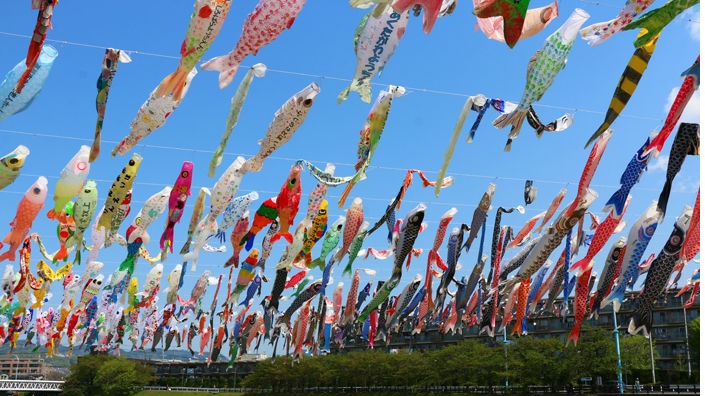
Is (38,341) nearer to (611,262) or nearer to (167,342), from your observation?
(167,342)

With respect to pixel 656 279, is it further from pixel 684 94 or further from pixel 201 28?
pixel 201 28

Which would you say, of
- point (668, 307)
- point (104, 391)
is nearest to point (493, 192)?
point (668, 307)

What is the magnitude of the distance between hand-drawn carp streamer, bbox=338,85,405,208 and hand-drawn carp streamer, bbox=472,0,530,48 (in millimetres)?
4397

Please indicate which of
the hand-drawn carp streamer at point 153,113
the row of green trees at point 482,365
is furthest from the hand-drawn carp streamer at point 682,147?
the row of green trees at point 482,365

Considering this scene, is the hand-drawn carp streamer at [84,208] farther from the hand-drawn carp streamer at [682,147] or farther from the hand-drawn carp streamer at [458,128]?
the hand-drawn carp streamer at [682,147]

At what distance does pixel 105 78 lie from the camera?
9.73 meters

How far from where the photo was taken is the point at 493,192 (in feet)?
47.5

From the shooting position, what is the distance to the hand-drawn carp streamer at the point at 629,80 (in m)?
7.22

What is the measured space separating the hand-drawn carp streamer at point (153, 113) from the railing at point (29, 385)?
Result: 62.3m

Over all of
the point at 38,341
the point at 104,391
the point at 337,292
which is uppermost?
the point at 337,292

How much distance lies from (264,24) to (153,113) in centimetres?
280

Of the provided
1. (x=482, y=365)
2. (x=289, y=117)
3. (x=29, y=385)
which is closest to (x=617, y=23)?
(x=289, y=117)

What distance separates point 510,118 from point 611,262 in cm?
613

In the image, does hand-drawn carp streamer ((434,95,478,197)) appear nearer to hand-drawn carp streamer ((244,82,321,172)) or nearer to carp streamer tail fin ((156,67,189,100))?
hand-drawn carp streamer ((244,82,321,172))
